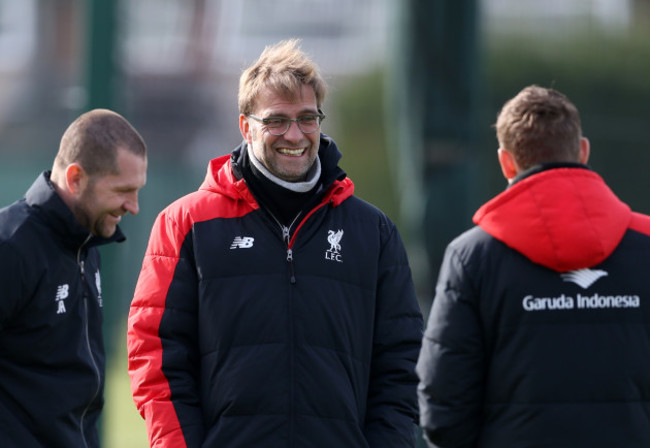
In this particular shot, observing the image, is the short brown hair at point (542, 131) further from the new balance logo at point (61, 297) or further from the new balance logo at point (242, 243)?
the new balance logo at point (61, 297)

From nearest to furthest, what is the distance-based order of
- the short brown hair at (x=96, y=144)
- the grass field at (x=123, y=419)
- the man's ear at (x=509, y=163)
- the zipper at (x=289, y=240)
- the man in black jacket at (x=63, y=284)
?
the zipper at (x=289, y=240) → the man's ear at (x=509, y=163) → the man in black jacket at (x=63, y=284) → the short brown hair at (x=96, y=144) → the grass field at (x=123, y=419)

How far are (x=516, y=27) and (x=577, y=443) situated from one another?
6.33 metres

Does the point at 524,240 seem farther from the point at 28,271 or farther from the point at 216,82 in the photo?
the point at 216,82

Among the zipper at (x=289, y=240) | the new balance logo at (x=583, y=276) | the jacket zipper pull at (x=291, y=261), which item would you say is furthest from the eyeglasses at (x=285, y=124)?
the new balance logo at (x=583, y=276)

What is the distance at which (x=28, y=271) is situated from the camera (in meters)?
3.24

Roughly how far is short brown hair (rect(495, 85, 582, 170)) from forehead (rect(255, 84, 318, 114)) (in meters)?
0.59

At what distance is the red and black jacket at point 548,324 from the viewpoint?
2.92 m

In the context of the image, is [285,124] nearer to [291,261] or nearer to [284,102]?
[284,102]

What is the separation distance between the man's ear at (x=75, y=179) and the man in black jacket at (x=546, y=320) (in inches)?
49.1

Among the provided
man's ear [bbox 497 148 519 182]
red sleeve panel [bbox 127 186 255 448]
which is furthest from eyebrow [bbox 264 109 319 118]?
man's ear [bbox 497 148 519 182]

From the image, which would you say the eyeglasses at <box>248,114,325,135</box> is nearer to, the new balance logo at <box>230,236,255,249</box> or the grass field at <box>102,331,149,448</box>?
the new balance logo at <box>230,236,255,249</box>

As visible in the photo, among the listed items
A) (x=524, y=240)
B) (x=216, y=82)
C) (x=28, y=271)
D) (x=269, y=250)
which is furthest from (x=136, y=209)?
(x=216, y=82)

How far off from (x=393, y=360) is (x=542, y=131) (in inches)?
31.5

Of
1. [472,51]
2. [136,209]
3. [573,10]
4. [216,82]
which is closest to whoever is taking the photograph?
[136,209]
